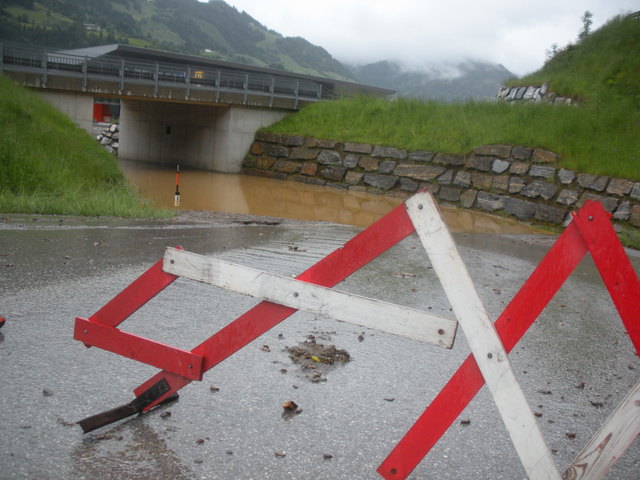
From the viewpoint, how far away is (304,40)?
174250 millimetres

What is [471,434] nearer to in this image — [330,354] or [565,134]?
[330,354]

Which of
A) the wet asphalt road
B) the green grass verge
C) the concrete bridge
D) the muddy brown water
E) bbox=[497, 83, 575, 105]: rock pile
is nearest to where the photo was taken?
the wet asphalt road

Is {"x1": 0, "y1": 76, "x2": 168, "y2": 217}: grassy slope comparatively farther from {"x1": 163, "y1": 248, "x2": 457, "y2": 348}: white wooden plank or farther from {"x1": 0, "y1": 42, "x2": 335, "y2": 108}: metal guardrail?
{"x1": 163, "y1": 248, "x2": 457, "y2": 348}: white wooden plank

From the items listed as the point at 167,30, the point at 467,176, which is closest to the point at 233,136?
the point at 467,176

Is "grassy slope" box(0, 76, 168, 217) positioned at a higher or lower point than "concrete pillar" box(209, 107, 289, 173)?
higher

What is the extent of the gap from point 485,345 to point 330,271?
0.73 meters

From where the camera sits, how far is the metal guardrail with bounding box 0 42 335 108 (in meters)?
23.9

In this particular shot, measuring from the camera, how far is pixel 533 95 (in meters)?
27.6

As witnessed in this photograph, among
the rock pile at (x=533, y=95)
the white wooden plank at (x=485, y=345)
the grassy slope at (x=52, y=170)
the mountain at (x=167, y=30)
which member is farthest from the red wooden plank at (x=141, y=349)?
the mountain at (x=167, y=30)

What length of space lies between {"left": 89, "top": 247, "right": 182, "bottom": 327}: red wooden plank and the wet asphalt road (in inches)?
21.7

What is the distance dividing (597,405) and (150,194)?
17664mm

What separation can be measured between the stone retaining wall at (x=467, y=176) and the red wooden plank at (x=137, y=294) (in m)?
16.2

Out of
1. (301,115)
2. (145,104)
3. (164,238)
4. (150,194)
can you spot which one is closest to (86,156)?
(150,194)

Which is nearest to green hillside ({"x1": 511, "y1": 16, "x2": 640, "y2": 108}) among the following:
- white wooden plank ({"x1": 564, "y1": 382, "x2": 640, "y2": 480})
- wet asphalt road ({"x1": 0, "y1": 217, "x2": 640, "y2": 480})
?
wet asphalt road ({"x1": 0, "y1": 217, "x2": 640, "y2": 480})
